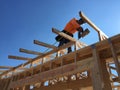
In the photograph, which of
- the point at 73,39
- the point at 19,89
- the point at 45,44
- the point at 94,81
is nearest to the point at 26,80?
the point at 19,89

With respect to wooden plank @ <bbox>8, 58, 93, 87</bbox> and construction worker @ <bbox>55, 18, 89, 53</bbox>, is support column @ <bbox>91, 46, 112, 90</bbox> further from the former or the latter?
construction worker @ <bbox>55, 18, 89, 53</bbox>

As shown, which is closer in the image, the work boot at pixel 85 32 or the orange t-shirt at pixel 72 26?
the work boot at pixel 85 32

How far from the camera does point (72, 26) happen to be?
5.97 meters

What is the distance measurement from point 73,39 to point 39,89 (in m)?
2.55

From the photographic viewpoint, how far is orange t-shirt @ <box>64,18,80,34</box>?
5.77 meters

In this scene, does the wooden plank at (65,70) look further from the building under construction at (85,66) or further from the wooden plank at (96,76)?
the wooden plank at (96,76)

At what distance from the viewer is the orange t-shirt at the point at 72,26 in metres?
5.77

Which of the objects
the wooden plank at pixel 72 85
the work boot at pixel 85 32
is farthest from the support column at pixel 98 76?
the work boot at pixel 85 32

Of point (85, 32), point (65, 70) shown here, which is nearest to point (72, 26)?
point (85, 32)

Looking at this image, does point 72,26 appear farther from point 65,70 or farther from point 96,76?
point 96,76

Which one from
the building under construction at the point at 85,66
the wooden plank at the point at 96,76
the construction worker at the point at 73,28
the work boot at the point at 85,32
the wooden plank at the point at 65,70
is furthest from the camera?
the construction worker at the point at 73,28

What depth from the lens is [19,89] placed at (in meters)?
6.91

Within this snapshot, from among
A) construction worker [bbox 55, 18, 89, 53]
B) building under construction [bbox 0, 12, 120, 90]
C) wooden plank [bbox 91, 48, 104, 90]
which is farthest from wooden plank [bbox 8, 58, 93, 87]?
construction worker [bbox 55, 18, 89, 53]

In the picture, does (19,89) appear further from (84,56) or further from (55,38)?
(84,56)
